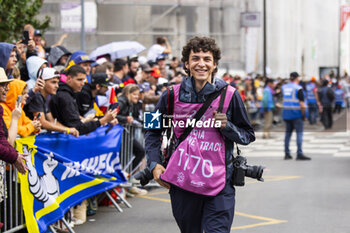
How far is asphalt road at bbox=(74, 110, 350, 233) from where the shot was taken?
25.8 ft

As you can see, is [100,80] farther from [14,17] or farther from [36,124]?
[14,17]

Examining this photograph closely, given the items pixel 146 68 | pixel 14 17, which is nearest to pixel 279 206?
pixel 146 68

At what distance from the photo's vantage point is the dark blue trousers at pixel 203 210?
185 inches

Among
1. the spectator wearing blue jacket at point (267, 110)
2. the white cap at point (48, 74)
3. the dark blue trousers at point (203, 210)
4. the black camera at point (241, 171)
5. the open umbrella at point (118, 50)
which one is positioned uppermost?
the open umbrella at point (118, 50)

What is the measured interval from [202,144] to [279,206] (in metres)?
4.73

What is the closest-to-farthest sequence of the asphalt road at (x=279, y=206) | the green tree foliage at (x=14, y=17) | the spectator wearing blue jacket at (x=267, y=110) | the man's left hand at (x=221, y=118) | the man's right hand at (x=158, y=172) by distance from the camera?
the man's left hand at (x=221, y=118)
the man's right hand at (x=158, y=172)
the asphalt road at (x=279, y=206)
the green tree foliage at (x=14, y=17)
the spectator wearing blue jacket at (x=267, y=110)

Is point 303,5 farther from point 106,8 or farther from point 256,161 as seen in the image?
point 256,161

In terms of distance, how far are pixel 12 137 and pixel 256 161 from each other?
954cm

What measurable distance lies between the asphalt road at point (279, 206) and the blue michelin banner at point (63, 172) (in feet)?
1.58

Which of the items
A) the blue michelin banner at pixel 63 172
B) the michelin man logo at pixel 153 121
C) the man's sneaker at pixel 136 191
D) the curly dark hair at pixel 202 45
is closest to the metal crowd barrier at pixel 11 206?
the blue michelin banner at pixel 63 172

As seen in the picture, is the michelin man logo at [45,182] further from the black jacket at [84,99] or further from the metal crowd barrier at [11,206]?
the black jacket at [84,99]

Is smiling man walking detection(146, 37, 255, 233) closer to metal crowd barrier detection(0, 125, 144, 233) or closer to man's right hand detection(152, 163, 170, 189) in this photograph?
man's right hand detection(152, 163, 170, 189)

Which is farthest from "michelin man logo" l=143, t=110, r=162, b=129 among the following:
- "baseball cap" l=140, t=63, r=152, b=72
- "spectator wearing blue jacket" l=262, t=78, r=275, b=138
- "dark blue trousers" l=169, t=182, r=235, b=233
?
"spectator wearing blue jacket" l=262, t=78, r=275, b=138

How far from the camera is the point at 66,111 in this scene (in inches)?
320
